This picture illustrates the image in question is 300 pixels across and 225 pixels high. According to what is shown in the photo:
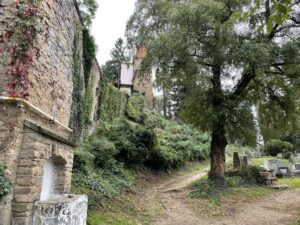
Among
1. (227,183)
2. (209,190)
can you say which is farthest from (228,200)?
(227,183)

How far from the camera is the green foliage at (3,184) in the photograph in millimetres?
3615

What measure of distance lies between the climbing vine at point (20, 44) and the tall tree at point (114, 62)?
102 ft

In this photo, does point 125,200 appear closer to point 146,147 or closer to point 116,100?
point 146,147

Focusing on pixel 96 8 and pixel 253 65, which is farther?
pixel 96 8

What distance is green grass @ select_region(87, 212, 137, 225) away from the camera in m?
6.26

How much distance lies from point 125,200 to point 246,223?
4016mm

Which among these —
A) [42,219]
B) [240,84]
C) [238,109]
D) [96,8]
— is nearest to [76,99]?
[42,219]

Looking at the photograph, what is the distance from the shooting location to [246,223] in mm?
7367

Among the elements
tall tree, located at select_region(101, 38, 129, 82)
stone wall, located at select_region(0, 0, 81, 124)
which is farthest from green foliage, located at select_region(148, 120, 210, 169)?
tall tree, located at select_region(101, 38, 129, 82)

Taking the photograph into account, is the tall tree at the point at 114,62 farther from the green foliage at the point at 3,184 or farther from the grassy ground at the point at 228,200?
the green foliage at the point at 3,184

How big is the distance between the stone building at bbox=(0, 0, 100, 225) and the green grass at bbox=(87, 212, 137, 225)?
1239 mm

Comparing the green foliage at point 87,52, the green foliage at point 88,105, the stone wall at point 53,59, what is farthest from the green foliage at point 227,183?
the green foliage at point 87,52

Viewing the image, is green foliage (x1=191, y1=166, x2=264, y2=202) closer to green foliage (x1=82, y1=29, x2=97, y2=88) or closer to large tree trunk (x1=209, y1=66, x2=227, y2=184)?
large tree trunk (x1=209, y1=66, x2=227, y2=184)

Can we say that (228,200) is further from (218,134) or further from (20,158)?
(20,158)
